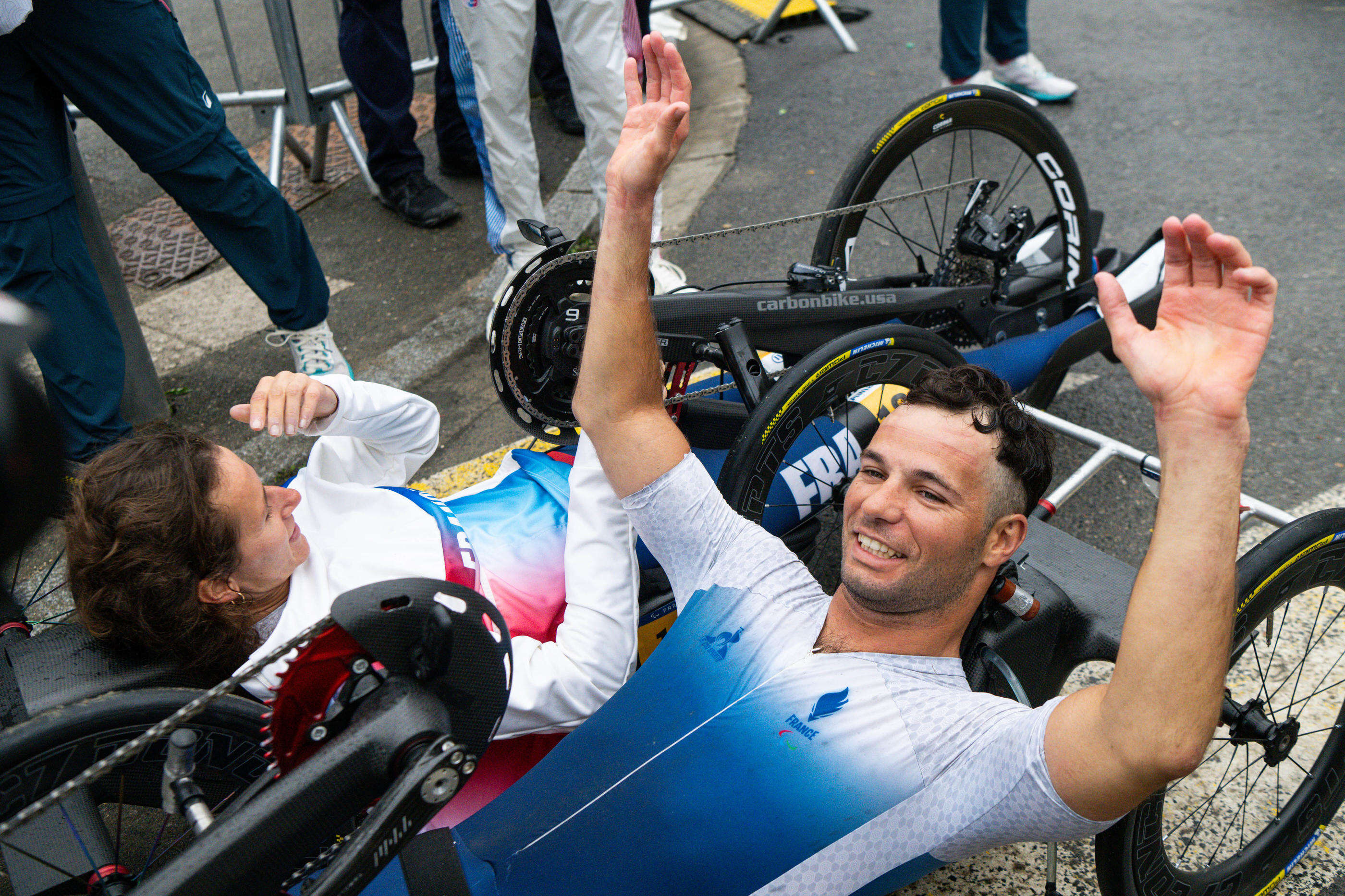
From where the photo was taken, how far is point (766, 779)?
5.56ft

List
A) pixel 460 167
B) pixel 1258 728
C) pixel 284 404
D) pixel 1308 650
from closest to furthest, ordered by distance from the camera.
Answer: pixel 1258 728
pixel 284 404
pixel 1308 650
pixel 460 167

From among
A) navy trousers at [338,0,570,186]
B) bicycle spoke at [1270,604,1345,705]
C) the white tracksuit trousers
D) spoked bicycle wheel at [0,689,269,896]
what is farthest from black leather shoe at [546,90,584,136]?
spoked bicycle wheel at [0,689,269,896]

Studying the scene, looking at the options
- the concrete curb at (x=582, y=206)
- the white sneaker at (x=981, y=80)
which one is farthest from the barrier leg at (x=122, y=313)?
the white sneaker at (x=981, y=80)

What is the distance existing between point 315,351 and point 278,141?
1.89 m

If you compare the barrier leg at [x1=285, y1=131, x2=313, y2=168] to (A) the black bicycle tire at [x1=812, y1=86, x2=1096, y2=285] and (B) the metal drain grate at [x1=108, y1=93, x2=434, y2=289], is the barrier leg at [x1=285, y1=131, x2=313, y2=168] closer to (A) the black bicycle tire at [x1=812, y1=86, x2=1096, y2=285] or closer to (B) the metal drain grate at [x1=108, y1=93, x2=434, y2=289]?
(B) the metal drain grate at [x1=108, y1=93, x2=434, y2=289]

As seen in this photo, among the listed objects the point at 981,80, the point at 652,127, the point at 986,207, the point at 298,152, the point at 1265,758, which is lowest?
the point at 1265,758

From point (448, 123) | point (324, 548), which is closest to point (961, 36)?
point (448, 123)

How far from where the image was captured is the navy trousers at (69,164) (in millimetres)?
2922

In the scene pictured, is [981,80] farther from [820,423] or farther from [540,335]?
[540,335]

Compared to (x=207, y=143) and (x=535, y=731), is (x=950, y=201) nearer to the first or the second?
(x=207, y=143)

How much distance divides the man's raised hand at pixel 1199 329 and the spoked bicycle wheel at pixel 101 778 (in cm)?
149

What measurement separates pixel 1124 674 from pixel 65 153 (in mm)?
3234

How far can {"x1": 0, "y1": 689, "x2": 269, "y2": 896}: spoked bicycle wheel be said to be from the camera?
5.34 ft

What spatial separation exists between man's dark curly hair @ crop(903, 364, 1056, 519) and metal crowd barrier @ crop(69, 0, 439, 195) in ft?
12.2
